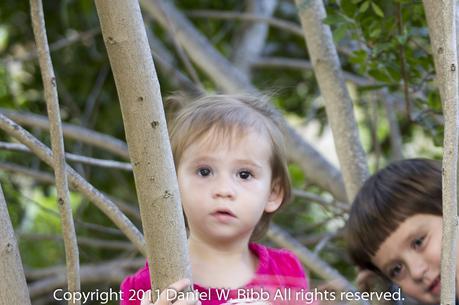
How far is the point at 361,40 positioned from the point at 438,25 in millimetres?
474

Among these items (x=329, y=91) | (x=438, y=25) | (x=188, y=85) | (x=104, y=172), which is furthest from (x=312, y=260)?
(x=104, y=172)

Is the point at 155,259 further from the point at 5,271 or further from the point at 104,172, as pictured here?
the point at 104,172

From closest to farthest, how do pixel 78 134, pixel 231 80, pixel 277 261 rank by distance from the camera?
pixel 277 261
pixel 78 134
pixel 231 80

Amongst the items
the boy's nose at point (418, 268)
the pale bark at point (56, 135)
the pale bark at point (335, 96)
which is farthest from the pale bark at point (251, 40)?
the pale bark at point (56, 135)

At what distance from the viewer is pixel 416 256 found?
1842mm

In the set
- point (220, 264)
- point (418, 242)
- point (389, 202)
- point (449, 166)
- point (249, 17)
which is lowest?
point (449, 166)

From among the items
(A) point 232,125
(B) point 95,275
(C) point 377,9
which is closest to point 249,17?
(B) point 95,275

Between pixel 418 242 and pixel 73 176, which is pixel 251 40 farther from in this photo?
pixel 73 176

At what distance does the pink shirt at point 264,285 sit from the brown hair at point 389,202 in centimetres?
28

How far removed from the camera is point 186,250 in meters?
1.09

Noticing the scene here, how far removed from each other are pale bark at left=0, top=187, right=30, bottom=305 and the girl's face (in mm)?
402

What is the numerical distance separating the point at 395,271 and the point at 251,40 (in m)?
1.76

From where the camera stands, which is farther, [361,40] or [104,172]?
[104,172]

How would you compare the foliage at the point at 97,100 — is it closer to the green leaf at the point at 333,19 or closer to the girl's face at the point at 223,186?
the green leaf at the point at 333,19
